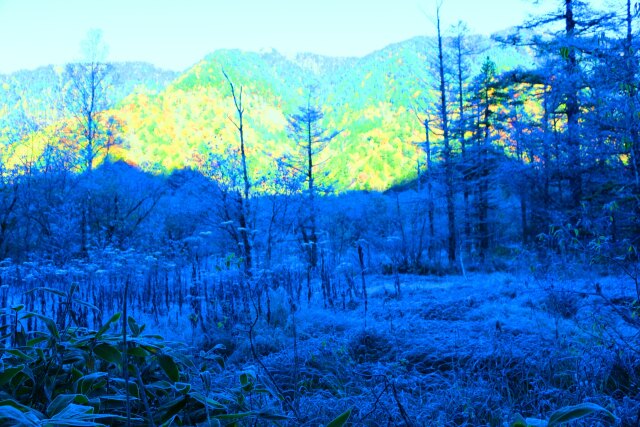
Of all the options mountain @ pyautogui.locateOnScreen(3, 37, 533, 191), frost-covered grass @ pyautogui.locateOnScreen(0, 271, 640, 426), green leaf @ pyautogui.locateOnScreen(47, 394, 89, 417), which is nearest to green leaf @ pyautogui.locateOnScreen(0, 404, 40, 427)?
green leaf @ pyautogui.locateOnScreen(47, 394, 89, 417)

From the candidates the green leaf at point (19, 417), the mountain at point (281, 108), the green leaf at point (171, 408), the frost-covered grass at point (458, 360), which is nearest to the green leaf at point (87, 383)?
the green leaf at point (171, 408)

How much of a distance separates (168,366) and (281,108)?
228 ft

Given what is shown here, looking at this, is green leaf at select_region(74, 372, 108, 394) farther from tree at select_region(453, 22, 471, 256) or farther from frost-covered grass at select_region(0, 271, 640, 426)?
tree at select_region(453, 22, 471, 256)

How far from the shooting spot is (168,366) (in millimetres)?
855

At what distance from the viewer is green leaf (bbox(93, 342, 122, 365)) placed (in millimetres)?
806

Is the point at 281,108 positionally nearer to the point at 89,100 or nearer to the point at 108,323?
the point at 89,100

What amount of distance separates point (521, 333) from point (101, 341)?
14.8ft

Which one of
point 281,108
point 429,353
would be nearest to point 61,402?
point 429,353

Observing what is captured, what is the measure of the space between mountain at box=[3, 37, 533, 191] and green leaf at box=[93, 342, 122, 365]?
34.0 m

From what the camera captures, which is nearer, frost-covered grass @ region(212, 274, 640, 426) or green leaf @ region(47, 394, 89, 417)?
green leaf @ region(47, 394, 89, 417)

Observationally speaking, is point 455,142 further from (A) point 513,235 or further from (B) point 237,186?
(B) point 237,186

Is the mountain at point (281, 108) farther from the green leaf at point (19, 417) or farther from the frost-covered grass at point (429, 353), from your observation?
the green leaf at point (19, 417)

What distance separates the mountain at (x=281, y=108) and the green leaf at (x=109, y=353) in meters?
34.0

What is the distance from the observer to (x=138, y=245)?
16516 millimetres
